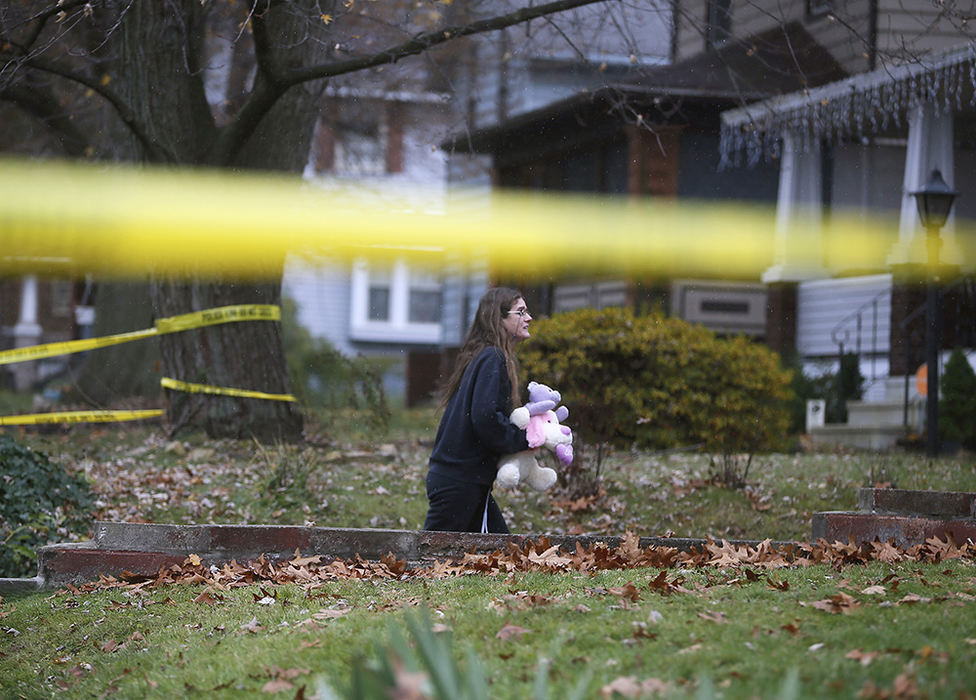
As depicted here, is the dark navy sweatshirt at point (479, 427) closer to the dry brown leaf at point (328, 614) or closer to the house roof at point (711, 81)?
the dry brown leaf at point (328, 614)

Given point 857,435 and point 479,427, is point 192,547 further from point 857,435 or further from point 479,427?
point 857,435

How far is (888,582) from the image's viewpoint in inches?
215

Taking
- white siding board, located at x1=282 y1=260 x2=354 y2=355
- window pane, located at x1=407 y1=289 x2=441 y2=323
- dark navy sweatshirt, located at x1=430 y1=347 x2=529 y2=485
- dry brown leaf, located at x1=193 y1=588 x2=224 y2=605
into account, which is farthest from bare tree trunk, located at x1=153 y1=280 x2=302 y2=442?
window pane, located at x1=407 y1=289 x2=441 y2=323

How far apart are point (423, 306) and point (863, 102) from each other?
1982 cm

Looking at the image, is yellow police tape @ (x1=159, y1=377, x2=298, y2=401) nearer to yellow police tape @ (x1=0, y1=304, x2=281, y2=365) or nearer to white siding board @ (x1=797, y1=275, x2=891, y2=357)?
yellow police tape @ (x1=0, y1=304, x2=281, y2=365)

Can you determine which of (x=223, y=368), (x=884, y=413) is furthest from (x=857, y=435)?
(x=223, y=368)

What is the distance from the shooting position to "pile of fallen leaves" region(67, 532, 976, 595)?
618cm

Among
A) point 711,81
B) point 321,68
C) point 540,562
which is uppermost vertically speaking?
point 711,81

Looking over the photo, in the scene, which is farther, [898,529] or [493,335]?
[898,529]

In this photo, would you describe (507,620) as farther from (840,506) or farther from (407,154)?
(407,154)

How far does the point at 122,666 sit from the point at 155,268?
8.22m

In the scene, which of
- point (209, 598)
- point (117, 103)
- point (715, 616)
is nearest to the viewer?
point (715, 616)

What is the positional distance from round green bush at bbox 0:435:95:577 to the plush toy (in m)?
3.03

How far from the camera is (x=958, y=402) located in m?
13.8
